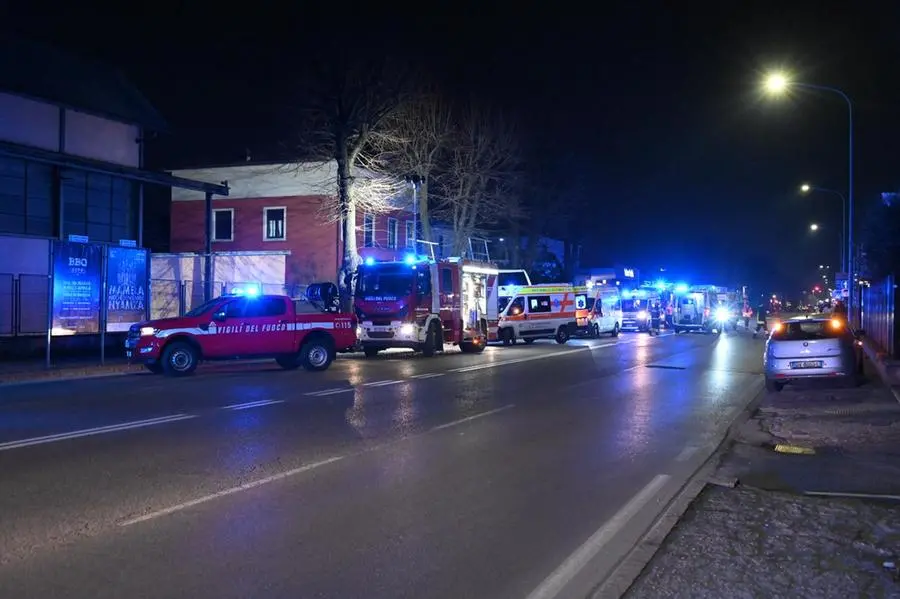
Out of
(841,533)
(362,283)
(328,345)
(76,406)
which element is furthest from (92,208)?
(841,533)

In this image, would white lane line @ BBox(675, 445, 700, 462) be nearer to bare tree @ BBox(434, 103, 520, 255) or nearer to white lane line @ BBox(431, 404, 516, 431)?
white lane line @ BBox(431, 404, 516, 431)

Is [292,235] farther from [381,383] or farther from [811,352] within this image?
[811,352]

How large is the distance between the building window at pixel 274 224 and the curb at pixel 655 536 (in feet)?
97.1

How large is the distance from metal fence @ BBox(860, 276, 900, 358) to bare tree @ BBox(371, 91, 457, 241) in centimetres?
1755

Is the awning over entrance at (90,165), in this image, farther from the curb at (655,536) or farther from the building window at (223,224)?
the curb at (655,536)

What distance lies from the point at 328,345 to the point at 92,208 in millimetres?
12113

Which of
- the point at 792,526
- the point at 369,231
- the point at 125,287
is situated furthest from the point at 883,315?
the point at 369,231

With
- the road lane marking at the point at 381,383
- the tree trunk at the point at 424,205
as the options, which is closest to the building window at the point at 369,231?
the tree trunk at the point at 424,205

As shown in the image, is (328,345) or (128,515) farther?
(328,345)

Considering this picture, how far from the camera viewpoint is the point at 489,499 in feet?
23.8

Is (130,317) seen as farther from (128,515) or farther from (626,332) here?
(626,332)

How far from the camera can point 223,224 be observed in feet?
125

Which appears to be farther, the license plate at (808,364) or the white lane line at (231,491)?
the license plate at (808,364)

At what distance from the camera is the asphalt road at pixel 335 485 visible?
17.3 feet
